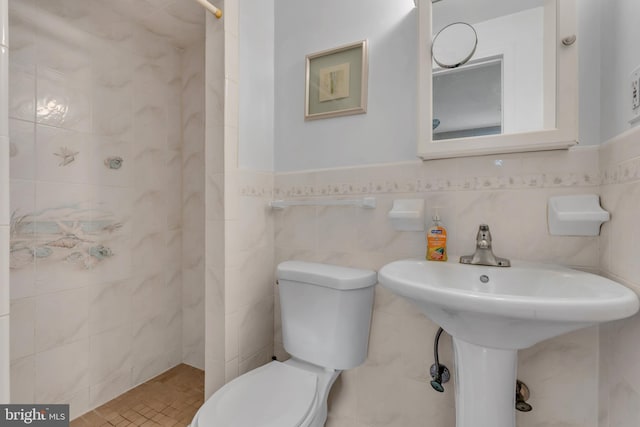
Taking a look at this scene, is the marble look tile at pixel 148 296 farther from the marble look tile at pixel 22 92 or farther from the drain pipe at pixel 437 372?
the drain pipe at pixel 437 372

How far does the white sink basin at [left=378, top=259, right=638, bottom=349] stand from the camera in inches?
23.5

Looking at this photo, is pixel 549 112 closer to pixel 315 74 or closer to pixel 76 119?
pixel 315 74

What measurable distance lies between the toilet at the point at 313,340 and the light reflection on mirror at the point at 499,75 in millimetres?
695

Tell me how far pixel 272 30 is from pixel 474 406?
1802mm

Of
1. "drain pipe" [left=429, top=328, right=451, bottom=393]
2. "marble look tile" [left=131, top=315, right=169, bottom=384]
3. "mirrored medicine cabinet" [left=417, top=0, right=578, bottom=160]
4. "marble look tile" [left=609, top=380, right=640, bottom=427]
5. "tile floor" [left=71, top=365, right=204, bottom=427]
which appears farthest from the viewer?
"marble look tile" [left=131, top=315, right=169, bottom=384]

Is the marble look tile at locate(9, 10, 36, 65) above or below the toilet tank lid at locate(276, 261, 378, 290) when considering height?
above

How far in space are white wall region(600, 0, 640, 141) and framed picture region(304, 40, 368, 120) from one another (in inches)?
31.1

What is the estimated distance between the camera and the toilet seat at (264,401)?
89 centimetres

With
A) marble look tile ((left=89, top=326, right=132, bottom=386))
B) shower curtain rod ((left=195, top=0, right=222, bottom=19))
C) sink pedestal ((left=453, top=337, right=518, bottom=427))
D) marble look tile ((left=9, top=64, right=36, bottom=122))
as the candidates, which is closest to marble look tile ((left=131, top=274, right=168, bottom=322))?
marble look tile ((left=89, top=326, right=132, bottom=386))

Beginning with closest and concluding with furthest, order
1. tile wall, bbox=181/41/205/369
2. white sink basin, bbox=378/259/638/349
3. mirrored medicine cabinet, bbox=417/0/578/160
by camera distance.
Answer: white sink basin, bbox=378/259/638/349
mirrored medicine cabinet, bbox=417/0/578/160
tile wall, bbox=181/41/205/369

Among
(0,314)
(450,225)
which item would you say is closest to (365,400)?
(450,225)

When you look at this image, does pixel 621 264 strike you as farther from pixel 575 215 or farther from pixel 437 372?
pixel 437 372

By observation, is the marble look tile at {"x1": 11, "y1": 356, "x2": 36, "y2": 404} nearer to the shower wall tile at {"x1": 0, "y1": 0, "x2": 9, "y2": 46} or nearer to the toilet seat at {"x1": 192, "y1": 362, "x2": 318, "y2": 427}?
the toilet seat at {"x1": 192, "y1": 362, "x2": 318, "y2": 427}

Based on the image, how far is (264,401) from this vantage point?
38.7 inches
